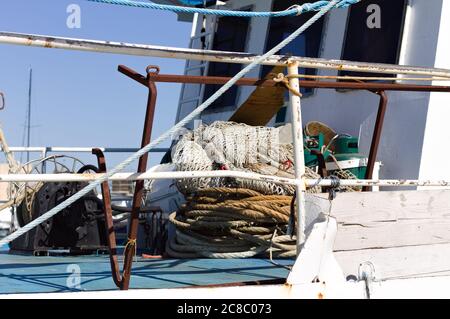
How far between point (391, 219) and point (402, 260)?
26cm

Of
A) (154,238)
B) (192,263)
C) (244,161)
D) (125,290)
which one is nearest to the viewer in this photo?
(125,290)

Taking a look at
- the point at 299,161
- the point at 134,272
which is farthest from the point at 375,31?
the point at 134,272

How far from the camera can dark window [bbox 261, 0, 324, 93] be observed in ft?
23.3

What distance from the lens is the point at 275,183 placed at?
3967 millimetres

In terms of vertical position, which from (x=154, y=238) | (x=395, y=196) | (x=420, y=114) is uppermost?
(x=420, y=114)

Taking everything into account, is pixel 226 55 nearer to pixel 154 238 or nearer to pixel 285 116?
pixel 154 238

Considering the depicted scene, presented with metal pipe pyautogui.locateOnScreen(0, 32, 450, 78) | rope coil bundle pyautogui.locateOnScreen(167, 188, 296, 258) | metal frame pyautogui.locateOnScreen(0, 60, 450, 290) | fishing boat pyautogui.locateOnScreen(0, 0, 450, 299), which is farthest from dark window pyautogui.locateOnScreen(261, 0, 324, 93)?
metal frame pyautogui.locateOnScreen(0, 60, 450, 290)

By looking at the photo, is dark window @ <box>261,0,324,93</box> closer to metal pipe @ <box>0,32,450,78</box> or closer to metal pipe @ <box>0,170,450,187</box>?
metal pipe @ <box>0,32,450,78</box>

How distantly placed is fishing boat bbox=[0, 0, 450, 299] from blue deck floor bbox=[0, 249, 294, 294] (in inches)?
0.6

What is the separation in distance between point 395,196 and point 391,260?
0.37m

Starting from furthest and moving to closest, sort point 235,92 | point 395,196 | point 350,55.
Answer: point 235,92
point 350,55
point 395,196
